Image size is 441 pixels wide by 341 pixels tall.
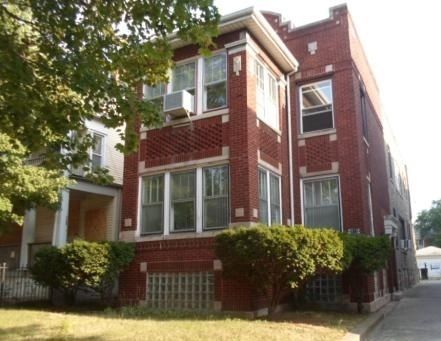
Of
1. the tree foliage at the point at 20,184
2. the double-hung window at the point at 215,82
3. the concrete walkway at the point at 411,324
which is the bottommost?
the concrete walkway at the point at 411,324

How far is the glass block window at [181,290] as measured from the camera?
478 inches

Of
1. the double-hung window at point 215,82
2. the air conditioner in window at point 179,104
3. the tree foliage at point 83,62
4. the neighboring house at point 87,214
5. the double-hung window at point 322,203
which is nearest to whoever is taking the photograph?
the tree foliage at point 83,62

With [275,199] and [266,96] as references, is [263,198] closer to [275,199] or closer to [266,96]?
[275,199]

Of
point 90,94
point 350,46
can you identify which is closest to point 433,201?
point 350,46

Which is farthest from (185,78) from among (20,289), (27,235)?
(27,235)

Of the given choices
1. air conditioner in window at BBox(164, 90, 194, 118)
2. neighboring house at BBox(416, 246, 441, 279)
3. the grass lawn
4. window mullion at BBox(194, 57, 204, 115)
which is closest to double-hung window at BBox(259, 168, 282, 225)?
window mullion at BBox(194, 57, 204, 115)

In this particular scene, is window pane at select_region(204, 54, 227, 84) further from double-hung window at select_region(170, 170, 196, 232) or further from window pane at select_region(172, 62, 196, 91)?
double-hung window at select_region(170, 170, 196, 232)

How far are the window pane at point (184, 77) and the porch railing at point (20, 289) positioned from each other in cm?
761

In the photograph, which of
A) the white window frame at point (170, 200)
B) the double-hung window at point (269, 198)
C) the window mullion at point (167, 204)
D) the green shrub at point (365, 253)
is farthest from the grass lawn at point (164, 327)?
the double-hung window at point (269, 198)

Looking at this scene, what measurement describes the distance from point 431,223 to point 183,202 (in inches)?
2951

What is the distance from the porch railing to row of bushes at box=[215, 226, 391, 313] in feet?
24.9

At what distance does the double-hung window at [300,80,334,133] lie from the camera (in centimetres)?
1573

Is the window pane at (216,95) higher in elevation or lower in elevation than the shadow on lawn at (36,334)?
higher

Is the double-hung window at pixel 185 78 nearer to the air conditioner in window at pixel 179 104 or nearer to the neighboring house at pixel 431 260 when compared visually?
the air conditioner in window at pixel 179 104
